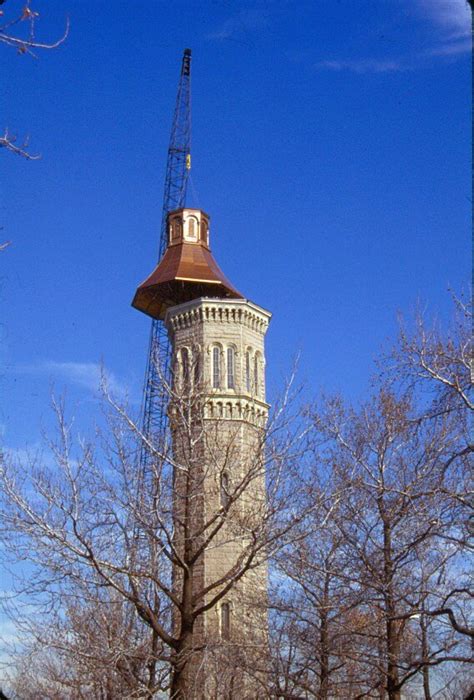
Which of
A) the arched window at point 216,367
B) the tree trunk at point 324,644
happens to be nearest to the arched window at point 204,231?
the arched window at point 216,367

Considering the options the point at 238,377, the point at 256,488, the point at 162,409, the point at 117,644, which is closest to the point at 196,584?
the point at 238,377

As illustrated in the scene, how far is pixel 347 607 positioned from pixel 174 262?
46153mm

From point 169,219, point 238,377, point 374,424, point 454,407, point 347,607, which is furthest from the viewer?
point 169,219

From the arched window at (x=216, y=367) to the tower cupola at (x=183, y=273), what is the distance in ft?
19.8

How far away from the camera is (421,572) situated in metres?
20.0

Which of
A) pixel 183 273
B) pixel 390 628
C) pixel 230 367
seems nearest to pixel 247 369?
pixel 230 367

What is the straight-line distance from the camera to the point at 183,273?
205 ft

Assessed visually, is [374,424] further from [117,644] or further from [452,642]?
[117,644]

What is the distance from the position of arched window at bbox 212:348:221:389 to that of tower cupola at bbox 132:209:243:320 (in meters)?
6.02

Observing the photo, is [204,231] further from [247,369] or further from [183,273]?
[247,369]

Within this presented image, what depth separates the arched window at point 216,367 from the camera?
56.4 metres

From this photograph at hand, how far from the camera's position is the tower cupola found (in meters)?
62.8

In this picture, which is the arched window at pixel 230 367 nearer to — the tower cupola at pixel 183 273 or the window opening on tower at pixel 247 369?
the window opening on tower at pixel 247 369

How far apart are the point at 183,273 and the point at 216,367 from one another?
8318mm
